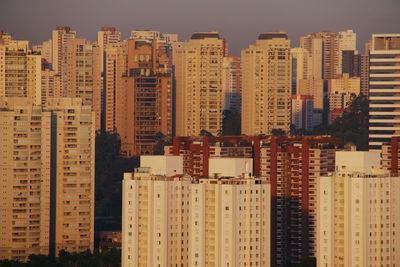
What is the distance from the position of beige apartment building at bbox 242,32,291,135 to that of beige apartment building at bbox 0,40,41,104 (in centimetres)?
1196

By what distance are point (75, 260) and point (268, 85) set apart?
31.6 metres

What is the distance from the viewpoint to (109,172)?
68.8 meters

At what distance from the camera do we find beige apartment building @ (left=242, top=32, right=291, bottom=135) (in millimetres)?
76688

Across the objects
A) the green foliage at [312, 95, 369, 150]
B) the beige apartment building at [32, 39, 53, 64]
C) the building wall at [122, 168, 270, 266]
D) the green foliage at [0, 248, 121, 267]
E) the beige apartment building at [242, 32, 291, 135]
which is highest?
the beige apartment building at [32, 39, 53, 64]

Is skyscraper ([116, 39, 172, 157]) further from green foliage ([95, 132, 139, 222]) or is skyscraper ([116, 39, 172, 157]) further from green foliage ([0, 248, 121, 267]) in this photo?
green foliage ([0, 248, 121, 267])

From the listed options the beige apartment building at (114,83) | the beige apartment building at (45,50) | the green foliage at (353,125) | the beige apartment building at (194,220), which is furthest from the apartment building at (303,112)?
the beige apartment building at (194,220)

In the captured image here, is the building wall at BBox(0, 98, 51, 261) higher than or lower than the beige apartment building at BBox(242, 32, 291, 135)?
lower

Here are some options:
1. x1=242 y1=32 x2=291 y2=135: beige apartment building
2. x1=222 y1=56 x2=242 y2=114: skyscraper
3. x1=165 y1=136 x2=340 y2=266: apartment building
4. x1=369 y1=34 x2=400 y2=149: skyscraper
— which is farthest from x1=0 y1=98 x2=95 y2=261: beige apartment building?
x1=222 y1=56 x2=242 y2=114: skyscraper

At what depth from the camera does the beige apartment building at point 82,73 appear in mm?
83375

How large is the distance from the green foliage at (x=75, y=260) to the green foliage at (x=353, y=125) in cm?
1895

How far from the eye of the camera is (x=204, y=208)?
3616 cm

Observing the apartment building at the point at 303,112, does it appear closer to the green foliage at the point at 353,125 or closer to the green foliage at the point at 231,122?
the green foliage at the point at 353,125

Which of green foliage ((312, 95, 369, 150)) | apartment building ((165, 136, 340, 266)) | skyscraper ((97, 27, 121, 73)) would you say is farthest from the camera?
skyscraper ((97, 27, 121, 73))

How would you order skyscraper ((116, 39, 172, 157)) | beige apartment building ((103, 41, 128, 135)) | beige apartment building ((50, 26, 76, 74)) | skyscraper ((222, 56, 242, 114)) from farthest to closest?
beige apartment building ((50, 26, 76, 74)) < skyscraper ((222, 56, 242, 114)) < beige apartment building ((103, 41, 128, 135)) < skyscraper ((116, 39, 172, 157))
